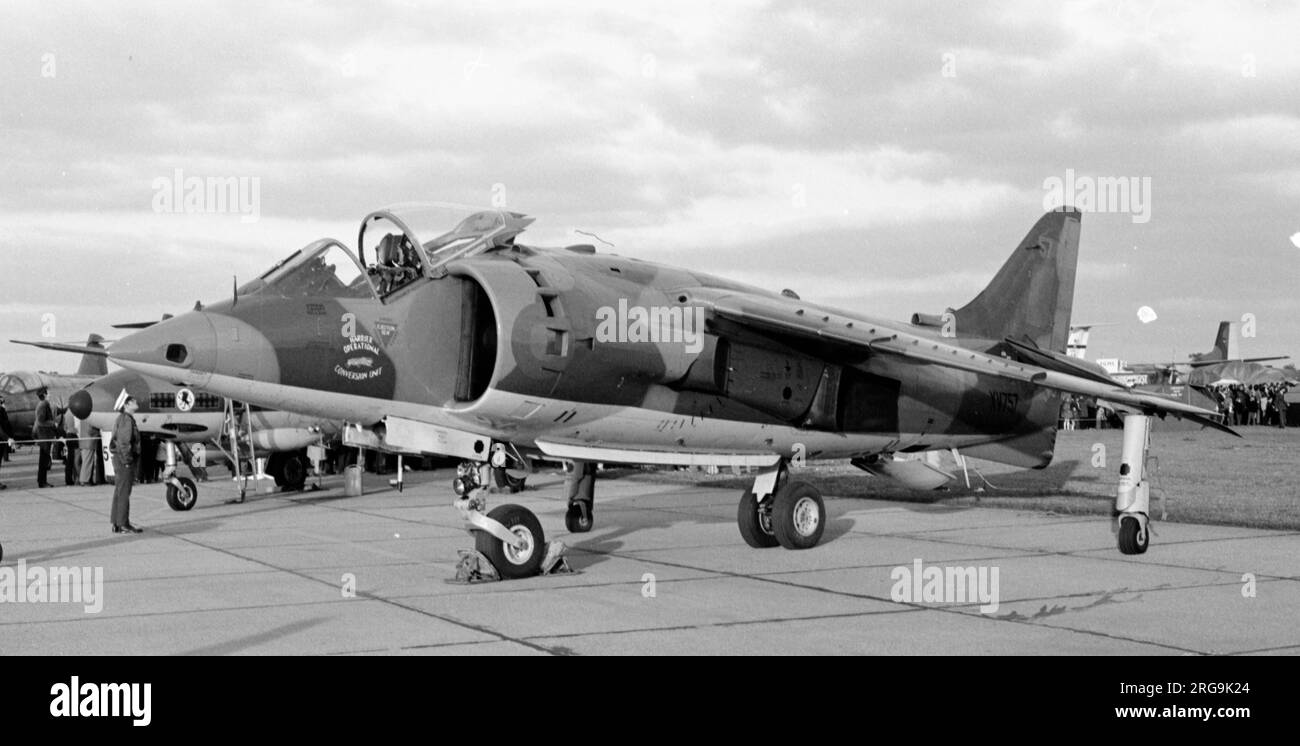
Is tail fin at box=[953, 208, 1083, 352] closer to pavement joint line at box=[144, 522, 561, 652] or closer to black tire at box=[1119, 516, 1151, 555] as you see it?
black tire at box=[1119, 516, 1151, 555]

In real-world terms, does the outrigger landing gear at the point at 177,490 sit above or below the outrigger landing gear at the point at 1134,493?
below

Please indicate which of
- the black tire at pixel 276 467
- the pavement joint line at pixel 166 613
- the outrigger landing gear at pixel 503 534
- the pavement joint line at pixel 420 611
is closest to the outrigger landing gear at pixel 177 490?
the black tire at pixel 276 467

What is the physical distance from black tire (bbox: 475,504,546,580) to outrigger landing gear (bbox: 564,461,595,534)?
133 inches

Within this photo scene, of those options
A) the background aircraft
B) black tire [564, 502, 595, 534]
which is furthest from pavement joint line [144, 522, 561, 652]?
the background aircraft

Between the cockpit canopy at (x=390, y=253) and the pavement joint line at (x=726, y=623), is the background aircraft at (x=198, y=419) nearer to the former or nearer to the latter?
the cockpit canopy at (x=390, y=253)

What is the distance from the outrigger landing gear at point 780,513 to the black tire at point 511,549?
2.96m

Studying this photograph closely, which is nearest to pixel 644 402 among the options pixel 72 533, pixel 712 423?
pixel 712 423

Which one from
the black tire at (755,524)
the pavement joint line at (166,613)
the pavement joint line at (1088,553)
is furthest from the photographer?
the black tire at (755,524)

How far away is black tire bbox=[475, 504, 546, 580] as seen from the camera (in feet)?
35.0

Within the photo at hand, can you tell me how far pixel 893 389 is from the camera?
46.4 feet

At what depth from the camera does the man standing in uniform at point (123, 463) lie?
15.2m

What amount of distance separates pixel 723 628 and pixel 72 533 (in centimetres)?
1087

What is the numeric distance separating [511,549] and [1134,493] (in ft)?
20.8

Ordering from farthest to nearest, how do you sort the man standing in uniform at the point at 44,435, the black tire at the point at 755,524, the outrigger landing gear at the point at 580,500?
1. the man standing in uniform at the point at 44,435
2. the outrigger landing gear at the point at 580,500
3. the black tire at the point at 755,524
